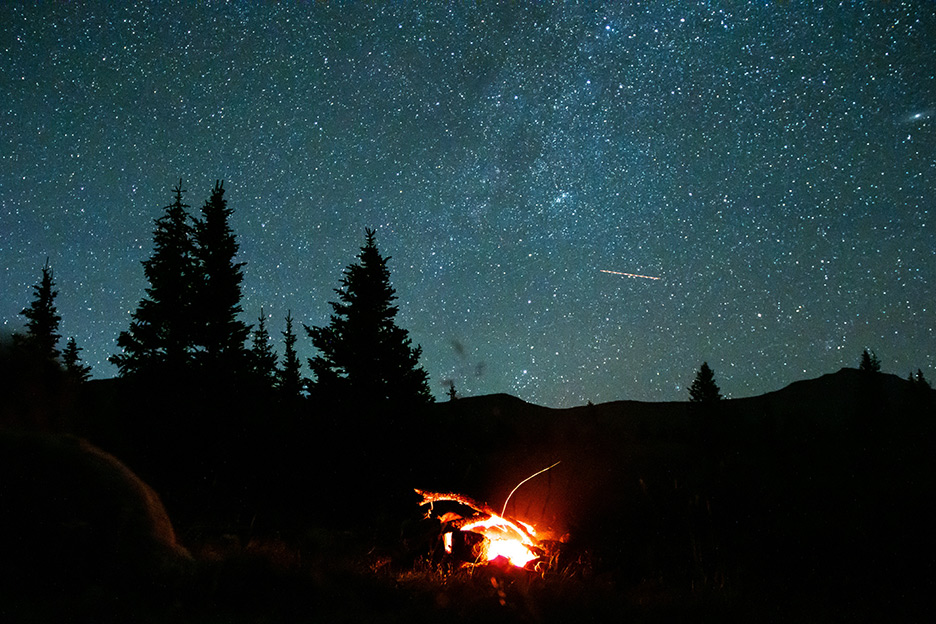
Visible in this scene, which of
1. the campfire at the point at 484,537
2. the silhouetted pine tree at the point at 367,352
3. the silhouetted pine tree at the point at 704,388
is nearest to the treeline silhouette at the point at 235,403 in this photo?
the silhouetted pine tree at the point at 367,352

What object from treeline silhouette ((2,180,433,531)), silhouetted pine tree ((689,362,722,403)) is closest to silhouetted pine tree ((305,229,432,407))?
treeline silhouette ((2,180,433,531))

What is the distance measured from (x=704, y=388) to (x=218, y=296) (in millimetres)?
66114

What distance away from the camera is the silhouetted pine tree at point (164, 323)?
20250 mm

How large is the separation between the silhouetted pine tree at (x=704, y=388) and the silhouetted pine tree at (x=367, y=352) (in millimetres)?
60290

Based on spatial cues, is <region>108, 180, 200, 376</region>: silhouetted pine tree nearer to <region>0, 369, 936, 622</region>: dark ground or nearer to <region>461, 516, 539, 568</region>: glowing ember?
<region>0, 369, 936, 622</region>: dark ground

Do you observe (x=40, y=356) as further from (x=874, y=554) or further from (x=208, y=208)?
(x=874, y=554)

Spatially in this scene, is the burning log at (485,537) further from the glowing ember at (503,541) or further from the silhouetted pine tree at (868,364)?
the silhouetted pine tree at (868,364)

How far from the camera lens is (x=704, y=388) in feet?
233

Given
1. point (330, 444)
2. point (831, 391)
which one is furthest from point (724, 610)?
point (831, 391)

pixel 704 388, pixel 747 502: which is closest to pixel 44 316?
pixel 747 502

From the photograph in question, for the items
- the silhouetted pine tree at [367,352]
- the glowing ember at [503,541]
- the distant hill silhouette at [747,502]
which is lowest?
the distant hill silhouette at [747,502]

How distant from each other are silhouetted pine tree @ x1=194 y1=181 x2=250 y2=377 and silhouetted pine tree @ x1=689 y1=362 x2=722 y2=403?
63112 millimetres

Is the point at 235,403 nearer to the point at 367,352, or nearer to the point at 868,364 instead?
the point at 367,352

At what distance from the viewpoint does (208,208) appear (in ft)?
76.7
